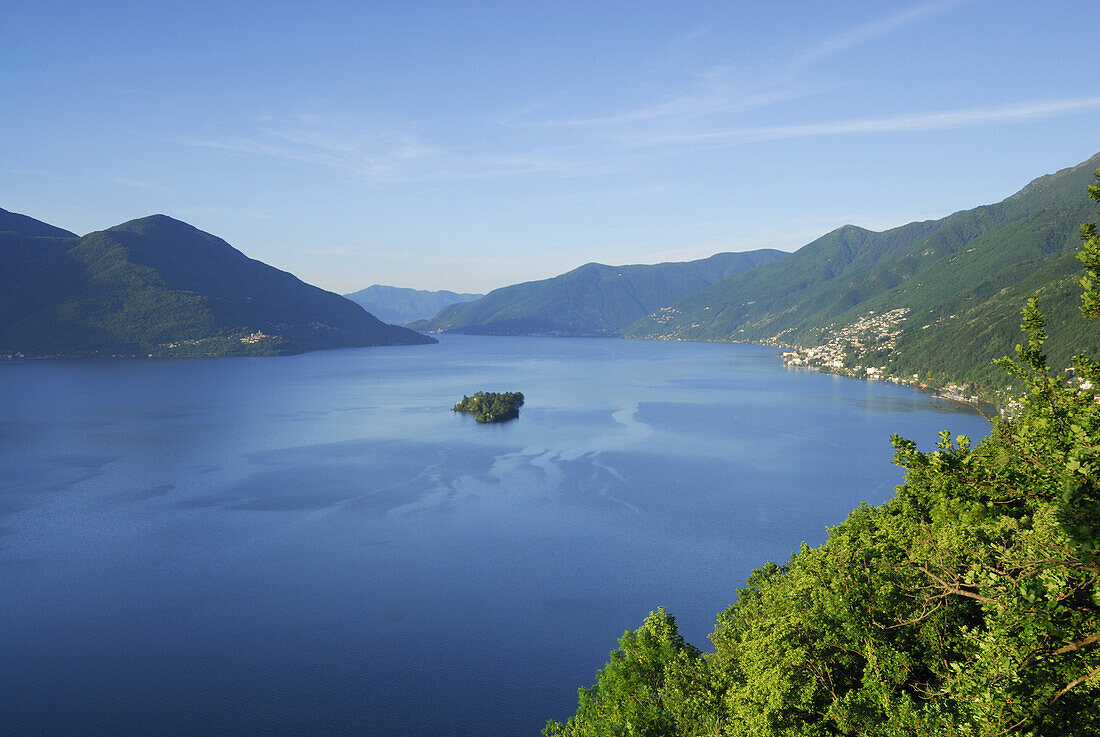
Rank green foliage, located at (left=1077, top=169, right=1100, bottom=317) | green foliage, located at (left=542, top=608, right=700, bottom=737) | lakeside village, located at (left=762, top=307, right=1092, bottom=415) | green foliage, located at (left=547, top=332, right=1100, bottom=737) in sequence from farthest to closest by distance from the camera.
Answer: lakeside village, located at (left=762, top=307, right=1092, bottom=415)
green foliage, located at (left=542, top=608, right=700, bottom=737)
green foliage, located at (left=1077, top=169, right=1100, bottom=317)
green foliage, located at (left=547, top=332, right=1100, bottom=737)

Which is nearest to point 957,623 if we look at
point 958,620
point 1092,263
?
point 958,620

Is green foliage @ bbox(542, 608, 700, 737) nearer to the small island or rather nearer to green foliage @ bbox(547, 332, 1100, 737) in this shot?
green foliage @ bbox(547, 332, 1100, 737)

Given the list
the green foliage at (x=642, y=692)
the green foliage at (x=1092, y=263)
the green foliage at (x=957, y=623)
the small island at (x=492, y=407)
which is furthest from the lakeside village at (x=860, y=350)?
the green foliage at (x=1092, y=263)

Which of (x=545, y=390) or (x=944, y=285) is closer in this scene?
(x=545, y=390)

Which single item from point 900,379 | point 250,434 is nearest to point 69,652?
point 250,434

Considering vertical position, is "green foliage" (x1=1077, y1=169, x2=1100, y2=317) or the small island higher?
"green foliage" (x1=1077, y1=169, x2=1100, y2=317)

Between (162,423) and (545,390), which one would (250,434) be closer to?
(162,423)

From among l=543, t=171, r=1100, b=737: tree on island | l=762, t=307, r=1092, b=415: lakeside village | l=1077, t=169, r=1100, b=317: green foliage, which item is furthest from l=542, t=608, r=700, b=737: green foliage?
l=762, t=307, r=1092, b=415: lakeside village
